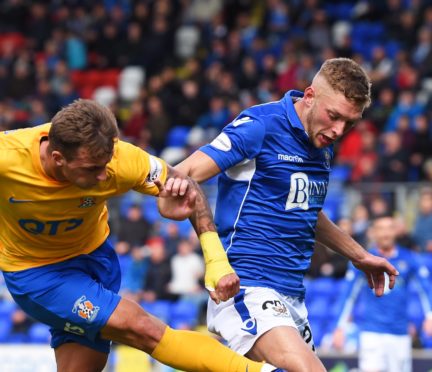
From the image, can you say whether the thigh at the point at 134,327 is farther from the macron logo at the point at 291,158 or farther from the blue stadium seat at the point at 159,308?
the blue stadium seat at the point at 159,308

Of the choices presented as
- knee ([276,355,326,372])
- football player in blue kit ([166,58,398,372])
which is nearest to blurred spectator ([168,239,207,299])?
football player in blue kit ([166,58,398,372])

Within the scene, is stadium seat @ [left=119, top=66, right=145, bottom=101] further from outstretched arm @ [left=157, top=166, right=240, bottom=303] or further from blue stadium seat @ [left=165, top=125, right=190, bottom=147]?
Answer: outstretched arm @ [left=157, top=166, right=240, bottom=303]

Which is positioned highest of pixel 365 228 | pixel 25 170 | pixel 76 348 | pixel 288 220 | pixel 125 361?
pixel 25 170

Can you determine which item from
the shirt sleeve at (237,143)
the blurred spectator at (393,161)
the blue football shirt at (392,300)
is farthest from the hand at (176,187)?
the blurred spectator at (393,161)

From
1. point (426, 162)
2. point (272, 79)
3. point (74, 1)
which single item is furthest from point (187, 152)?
point (74, 1)

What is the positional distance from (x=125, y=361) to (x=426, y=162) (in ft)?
17.2

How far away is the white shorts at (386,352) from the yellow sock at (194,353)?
536cm

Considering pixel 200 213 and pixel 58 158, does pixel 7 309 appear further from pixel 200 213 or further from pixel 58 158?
pixel 58 158

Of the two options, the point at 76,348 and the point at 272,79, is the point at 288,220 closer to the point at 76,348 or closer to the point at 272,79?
the point at 76,348

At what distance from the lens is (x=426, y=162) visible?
1431 cm

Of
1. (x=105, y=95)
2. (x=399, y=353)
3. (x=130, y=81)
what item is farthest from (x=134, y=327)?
(x=130, y=81)

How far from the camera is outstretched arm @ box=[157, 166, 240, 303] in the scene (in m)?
5.29

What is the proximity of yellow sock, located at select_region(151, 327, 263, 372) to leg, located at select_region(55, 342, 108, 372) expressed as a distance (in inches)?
28.1

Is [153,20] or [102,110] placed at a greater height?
[102,110]
